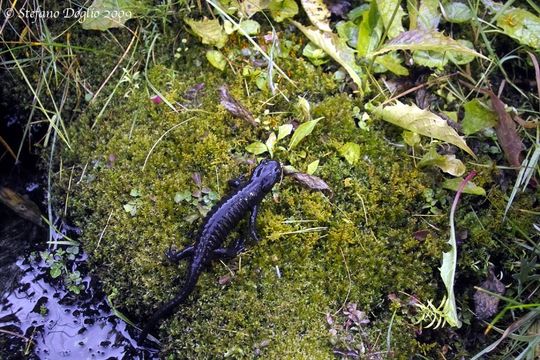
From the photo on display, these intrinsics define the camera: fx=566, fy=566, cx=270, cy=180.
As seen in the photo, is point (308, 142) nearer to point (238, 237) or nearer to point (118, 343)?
point (238, 237)

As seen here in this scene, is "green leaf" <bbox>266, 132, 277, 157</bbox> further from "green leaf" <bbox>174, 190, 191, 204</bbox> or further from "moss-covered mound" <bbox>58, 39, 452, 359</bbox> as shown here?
"green leaf" <bbox>174, 190, 191, 204</bbox>

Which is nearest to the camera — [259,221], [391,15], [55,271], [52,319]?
[259,221]

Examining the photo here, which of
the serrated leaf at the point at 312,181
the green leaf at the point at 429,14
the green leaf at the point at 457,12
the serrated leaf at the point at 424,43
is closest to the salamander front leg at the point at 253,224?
the serrated leaf at the point at 312,181

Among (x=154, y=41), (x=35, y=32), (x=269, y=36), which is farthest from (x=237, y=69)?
(x=35, y=32)

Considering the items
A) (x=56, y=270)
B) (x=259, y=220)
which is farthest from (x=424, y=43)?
(x=56, y=270)

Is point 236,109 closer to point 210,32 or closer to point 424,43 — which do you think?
point 210,32

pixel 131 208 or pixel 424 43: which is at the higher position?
pixel 424 43

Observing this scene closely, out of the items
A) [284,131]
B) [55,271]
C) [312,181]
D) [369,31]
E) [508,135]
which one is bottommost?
[55,271]
